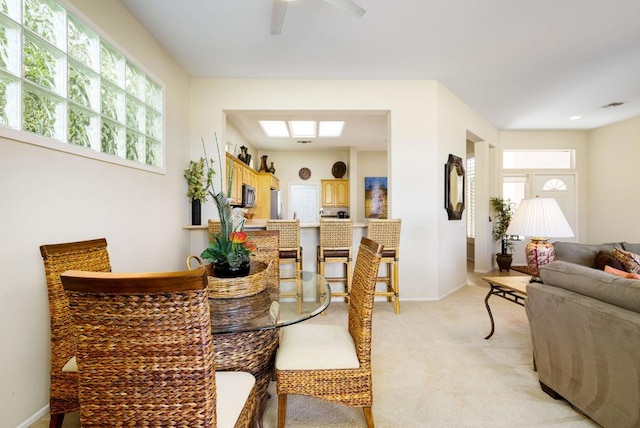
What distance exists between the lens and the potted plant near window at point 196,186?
330cm

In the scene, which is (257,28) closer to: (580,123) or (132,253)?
(132,253)

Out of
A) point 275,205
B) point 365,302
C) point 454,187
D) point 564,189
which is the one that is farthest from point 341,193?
point 365,302

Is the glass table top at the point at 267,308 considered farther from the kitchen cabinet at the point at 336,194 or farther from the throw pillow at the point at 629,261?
the kitchen cabinet at the point at 336,194

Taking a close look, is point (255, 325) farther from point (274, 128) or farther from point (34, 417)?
point (274, 128)

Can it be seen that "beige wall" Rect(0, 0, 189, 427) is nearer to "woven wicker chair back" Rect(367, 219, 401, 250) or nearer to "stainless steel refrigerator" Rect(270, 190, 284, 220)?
"woven wicker chair back" Rect(367, 219, 401, 250)

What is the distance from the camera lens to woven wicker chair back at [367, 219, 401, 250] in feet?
10.2

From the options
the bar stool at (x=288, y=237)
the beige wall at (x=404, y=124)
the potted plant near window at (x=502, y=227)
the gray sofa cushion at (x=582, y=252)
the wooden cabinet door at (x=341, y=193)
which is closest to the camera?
the gray sofa cushion at (x=582, y=252)

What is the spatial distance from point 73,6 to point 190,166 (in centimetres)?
178

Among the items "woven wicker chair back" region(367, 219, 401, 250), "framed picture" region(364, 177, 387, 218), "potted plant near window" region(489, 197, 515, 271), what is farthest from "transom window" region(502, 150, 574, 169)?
"woven wicker chair back" region(367, 219, 401, 250)

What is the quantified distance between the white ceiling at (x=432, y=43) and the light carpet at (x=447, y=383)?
9.03 ft

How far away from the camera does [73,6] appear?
5.83 ft

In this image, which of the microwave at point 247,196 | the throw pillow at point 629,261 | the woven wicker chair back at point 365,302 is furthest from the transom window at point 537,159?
the woven wicker chair back at point 365,302

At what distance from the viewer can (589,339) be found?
1.41m

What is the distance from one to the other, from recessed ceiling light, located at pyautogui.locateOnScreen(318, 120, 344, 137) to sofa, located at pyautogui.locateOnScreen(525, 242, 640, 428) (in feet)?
12.4
